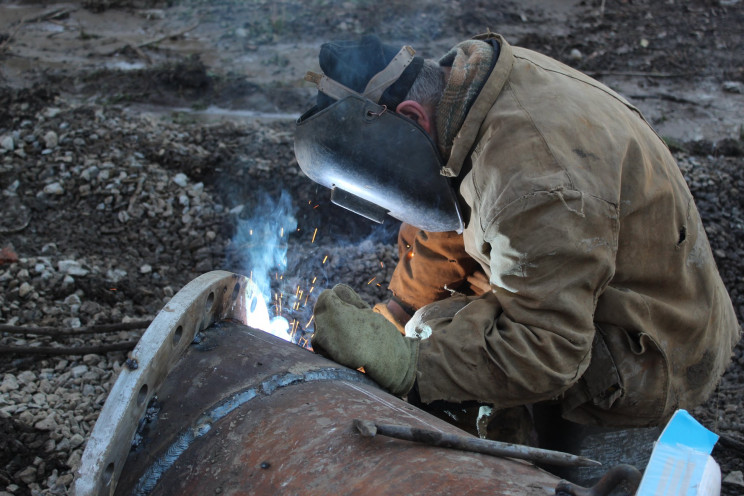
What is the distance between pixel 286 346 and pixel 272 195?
294cm

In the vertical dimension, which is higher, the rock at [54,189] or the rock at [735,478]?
the rock at [735,478]

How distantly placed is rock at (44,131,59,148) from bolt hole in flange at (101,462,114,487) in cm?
399

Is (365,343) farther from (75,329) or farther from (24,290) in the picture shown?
(24,290)

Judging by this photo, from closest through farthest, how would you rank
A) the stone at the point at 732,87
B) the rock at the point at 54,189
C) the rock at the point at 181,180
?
the rock at the point at 54,189 < the rock at the point at 181,180 < the stone at the point at 732,87

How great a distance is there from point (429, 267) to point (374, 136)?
1030 mm

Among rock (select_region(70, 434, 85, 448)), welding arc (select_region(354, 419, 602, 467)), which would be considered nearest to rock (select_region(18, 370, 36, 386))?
rock (select_region(70, 434, 85, 448))

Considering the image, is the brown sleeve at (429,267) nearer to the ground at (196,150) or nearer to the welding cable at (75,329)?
the ground at (196,150)

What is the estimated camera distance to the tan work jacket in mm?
1931

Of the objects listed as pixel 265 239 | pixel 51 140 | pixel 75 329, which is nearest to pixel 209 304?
pixel 75 329

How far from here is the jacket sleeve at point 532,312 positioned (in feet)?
6.24

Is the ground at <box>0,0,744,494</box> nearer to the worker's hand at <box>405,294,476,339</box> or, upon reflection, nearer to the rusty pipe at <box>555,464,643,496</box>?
the worker's hand at <box>405,294,476,339</box>

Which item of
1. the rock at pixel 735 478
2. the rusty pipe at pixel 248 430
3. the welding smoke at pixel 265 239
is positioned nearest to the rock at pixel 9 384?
the welding smoke at pixel 265 239

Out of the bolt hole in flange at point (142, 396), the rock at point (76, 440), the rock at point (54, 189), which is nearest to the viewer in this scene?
the bolt hole in flange at point (142, 396)

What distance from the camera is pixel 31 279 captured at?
140 inches
